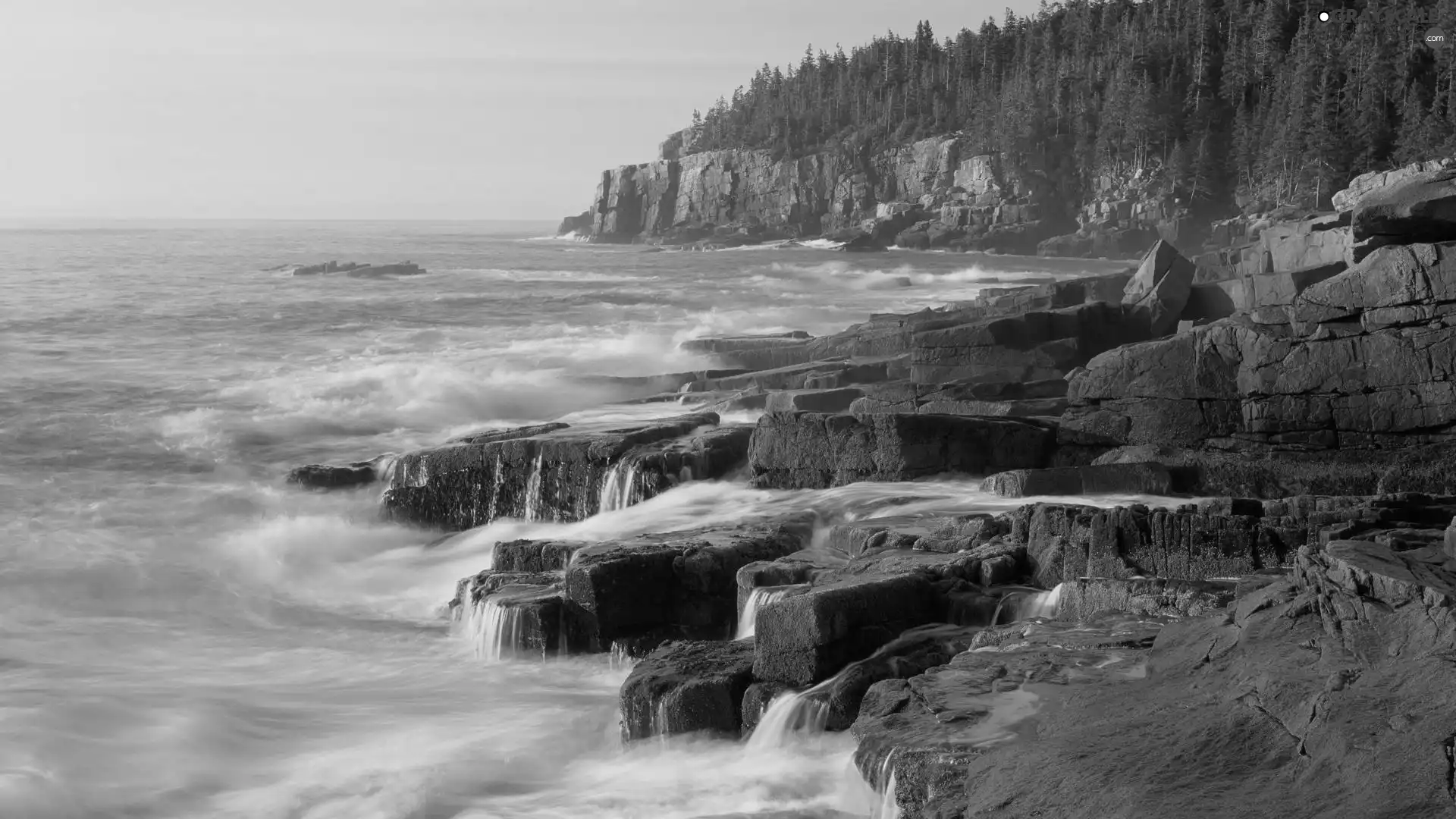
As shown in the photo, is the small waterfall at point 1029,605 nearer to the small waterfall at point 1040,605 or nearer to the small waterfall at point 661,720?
the small waterfall at point 1040,605

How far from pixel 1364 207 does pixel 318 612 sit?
14.1m

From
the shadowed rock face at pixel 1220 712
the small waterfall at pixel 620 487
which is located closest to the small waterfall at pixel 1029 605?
the shadowed rock face at pixel 1220 712

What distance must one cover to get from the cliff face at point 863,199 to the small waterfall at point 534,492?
63.4 metres

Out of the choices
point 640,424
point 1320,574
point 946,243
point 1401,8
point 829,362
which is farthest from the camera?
point 946,243

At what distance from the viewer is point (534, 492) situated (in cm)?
1777

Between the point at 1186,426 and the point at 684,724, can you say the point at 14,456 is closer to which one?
the point at 684,724

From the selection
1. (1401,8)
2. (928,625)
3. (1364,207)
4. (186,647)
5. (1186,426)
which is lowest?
(186,647)

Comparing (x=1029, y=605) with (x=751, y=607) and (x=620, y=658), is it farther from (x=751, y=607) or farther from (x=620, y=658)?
(x=620, y=658)

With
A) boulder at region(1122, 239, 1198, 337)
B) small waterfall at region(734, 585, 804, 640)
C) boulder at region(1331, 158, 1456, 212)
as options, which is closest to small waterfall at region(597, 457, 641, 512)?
small waterfall at region(734, 585, 804, 640)

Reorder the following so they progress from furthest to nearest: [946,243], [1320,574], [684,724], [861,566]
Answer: [946,243]
[861,566]
[684,724]
[1320,574]

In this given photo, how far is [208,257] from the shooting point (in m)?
81.2

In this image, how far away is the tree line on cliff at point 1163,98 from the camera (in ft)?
231

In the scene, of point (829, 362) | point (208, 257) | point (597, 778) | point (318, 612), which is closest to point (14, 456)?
point (318, 612)

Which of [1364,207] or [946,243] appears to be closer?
[1364,207]
